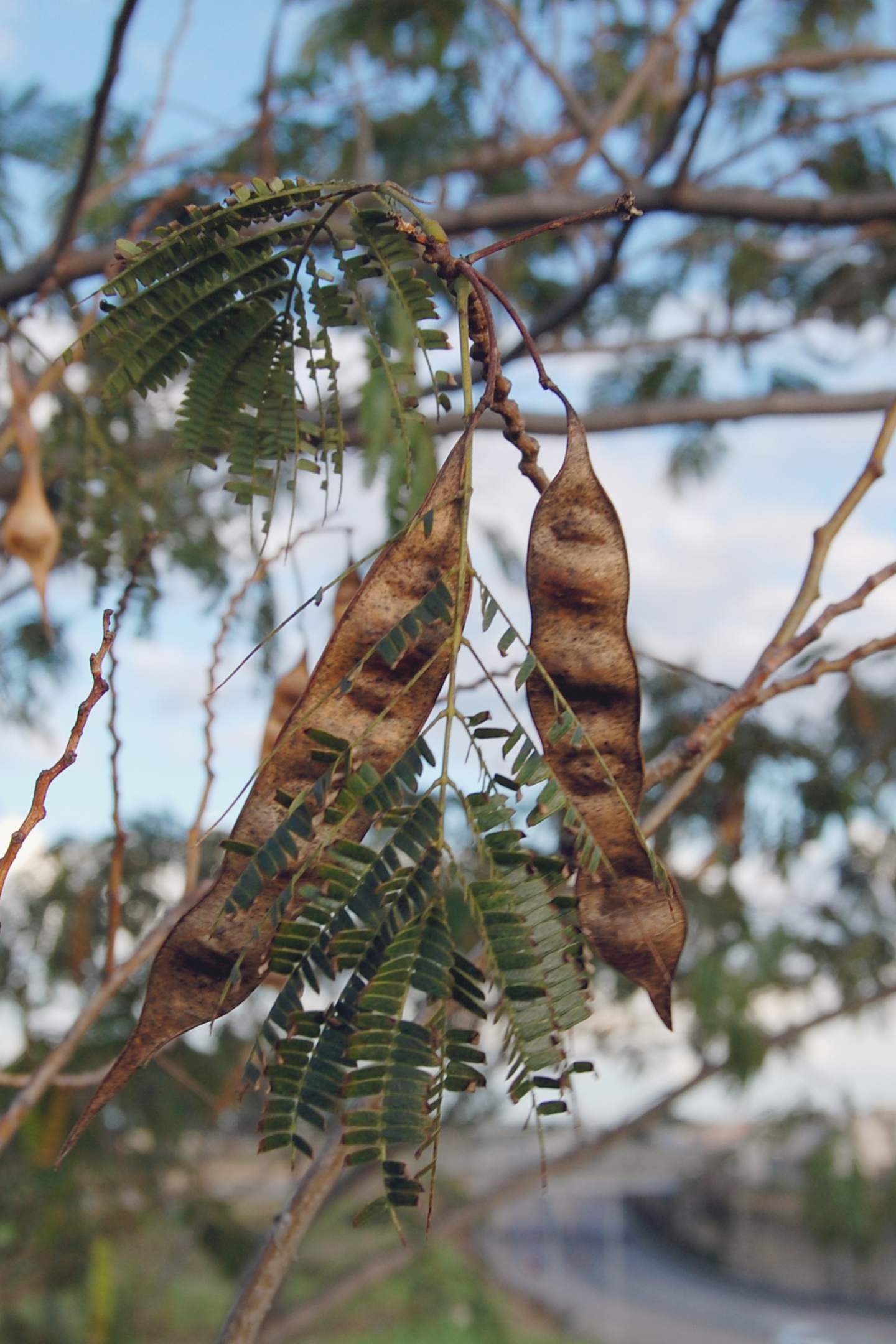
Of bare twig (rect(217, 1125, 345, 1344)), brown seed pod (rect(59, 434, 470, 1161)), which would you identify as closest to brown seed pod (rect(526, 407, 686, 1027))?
brown seed pod (rect(59, 434, 470, 1161))

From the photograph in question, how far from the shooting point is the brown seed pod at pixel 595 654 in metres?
0.74

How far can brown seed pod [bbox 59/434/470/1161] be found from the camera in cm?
69

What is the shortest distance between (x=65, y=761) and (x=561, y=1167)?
3.22m

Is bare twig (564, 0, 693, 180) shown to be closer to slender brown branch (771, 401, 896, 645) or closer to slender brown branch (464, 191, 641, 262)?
slender brown branch (771, 401, 896, 645)

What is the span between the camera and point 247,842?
68 centimetres

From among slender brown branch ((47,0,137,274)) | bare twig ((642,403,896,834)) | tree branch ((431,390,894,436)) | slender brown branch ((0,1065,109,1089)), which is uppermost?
slender brown branch ((47,0,137,274))

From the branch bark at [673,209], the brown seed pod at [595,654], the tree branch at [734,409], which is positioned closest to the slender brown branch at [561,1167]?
the tree branch at [734,409]

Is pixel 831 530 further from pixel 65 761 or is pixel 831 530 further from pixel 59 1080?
pixel 59 1080

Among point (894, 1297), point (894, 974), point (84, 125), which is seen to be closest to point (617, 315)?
point (84, 125)

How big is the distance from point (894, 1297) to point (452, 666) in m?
15.8

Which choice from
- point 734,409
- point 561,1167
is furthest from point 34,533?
point 561,1167

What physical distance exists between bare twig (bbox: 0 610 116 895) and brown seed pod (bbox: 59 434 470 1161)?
4.0 inches

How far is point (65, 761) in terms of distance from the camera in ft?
2.28

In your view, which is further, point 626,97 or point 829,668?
point 626,97
